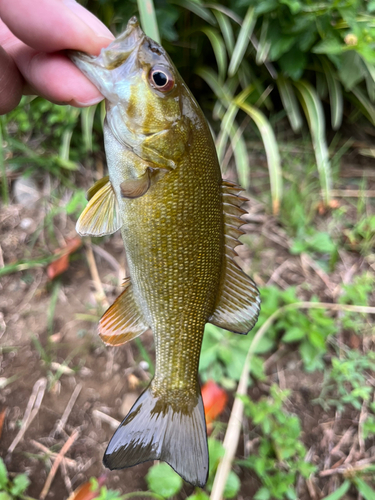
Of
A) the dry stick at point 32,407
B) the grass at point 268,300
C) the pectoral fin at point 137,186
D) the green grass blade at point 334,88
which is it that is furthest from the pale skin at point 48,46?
the green grass blade at point 334,88

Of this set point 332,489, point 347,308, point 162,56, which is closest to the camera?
point 162,56

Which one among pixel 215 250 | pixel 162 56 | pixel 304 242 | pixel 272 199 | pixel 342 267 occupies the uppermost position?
pixel 162 56

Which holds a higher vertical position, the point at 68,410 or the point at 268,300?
the point at 268,300

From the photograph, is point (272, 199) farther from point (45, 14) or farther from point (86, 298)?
point (45, 14)

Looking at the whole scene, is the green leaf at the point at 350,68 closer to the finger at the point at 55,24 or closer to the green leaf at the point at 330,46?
the green leaf at the point at 330,46

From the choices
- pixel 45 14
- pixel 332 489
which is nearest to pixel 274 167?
pixel 45 14

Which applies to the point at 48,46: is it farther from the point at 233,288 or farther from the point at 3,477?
the point at 3,477

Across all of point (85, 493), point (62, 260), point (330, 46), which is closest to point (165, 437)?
point (85, 493)

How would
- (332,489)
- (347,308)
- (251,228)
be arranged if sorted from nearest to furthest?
(332,489)
(347,308)
(251,228)
